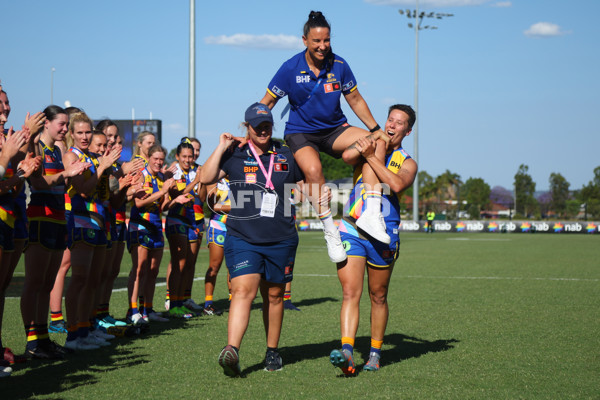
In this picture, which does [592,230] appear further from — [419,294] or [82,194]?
[82,194]

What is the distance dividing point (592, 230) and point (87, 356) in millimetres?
43933

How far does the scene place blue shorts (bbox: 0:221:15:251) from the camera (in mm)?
5340

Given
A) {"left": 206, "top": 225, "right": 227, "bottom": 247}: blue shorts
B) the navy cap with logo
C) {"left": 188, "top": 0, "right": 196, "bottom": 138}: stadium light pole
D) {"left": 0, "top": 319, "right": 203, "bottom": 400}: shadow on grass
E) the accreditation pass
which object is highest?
{"left": 188, "top": 0, "right": 196, "bottom": 138}: stadium light pole

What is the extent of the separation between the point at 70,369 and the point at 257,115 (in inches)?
108

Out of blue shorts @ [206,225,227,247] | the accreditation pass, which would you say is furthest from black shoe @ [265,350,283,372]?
blue shorts @ [206,225,227,247]

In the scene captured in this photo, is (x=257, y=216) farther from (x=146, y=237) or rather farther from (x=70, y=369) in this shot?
(x=146, y=237)

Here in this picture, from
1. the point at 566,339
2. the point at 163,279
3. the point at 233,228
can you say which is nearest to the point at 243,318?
the point at 233,228

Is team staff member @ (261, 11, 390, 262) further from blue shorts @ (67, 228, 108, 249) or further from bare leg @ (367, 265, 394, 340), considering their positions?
blue shorts @ (67, 228, 108, 249)

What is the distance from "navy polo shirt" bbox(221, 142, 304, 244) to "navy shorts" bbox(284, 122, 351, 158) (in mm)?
307

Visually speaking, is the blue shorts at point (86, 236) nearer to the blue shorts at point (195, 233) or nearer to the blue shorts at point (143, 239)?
the blue shorts at point (143, 239)

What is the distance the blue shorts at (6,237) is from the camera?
5340 millimetres

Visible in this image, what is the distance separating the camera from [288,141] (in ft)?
19.9

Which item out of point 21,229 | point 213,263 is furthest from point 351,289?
point 213,263

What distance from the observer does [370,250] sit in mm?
5848
